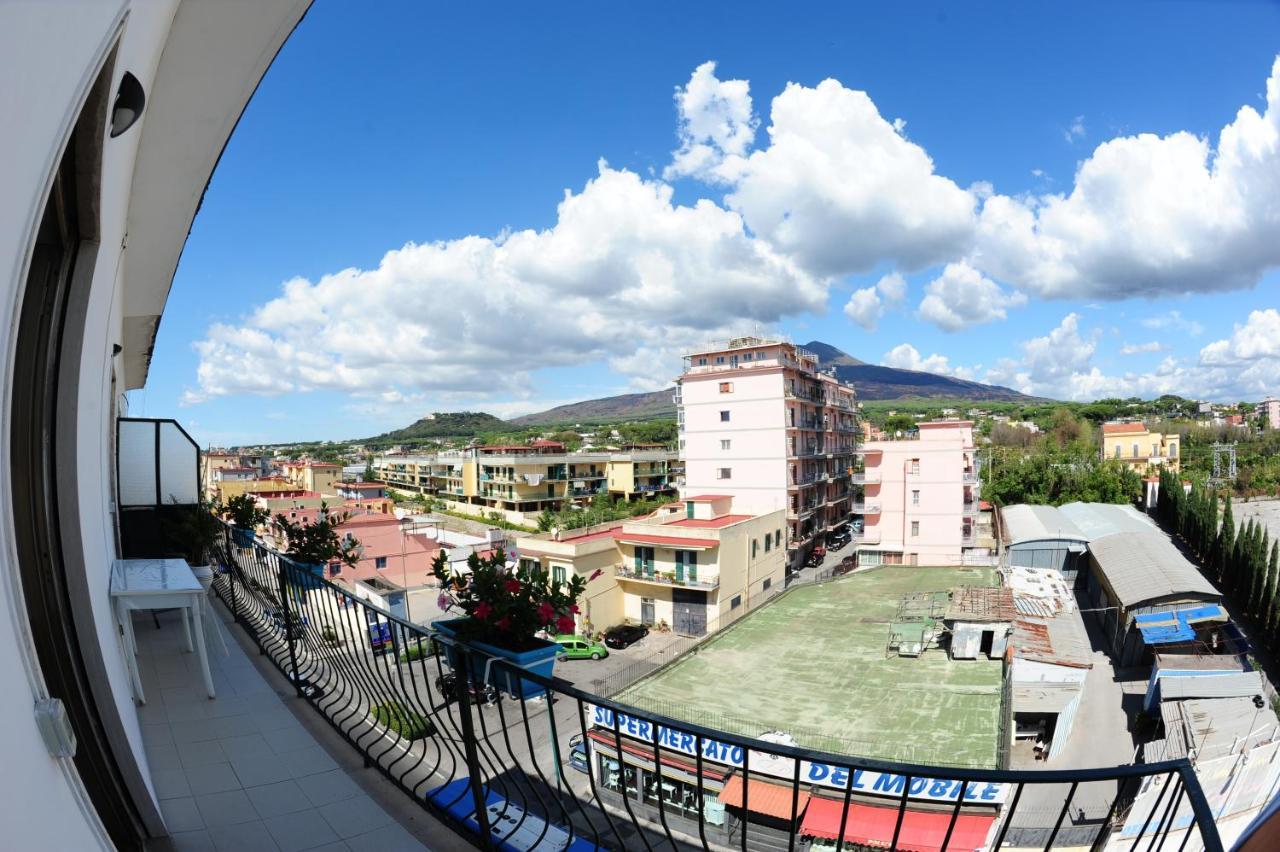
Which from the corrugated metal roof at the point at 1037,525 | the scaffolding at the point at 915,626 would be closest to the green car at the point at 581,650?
the scaffolding at the point at 915,626

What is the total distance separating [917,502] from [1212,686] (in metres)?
14.2

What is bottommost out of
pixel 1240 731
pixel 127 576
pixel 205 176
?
pixel 1240 731

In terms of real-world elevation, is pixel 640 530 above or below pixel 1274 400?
below

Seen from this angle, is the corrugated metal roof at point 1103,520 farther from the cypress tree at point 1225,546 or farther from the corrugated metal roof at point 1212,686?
the corrugated metal roof at point 1212,686

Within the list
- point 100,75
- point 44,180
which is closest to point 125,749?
point 44,180

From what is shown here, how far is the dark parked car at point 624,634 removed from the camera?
18984 millimetres

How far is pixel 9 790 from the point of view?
1060 mm

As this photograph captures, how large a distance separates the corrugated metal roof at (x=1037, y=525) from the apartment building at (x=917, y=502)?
1987mm

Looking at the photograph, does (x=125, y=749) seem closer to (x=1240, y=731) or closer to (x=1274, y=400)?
(x=1240, y=731)

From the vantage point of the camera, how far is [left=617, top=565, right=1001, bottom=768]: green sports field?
10.3 metres

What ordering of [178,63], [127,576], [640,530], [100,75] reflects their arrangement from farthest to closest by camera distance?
[640,530], [127,576], [178,63], [100,75]

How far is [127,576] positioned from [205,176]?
2.57 m

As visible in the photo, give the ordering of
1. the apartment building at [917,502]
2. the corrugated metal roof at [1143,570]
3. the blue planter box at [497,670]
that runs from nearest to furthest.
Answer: the blue planter box at [497,670], the corrugated metal roof at [1143,570], the apartment building at [917,502]

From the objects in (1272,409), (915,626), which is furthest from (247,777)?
(1272,409)
